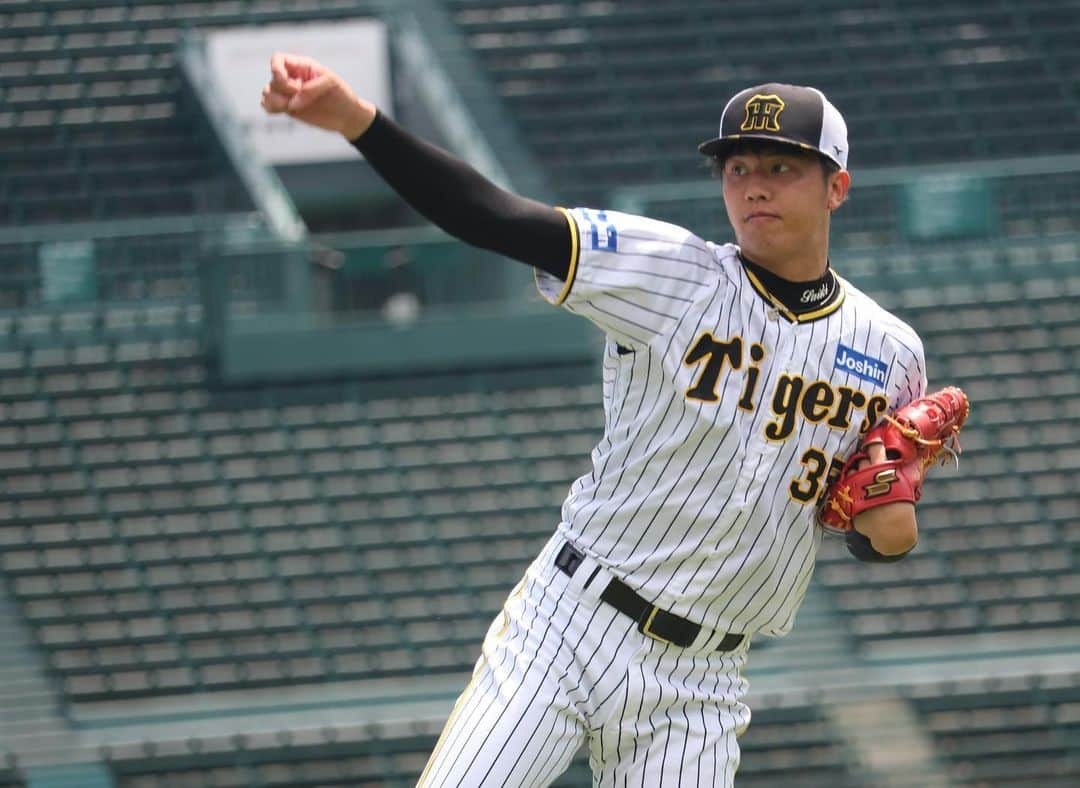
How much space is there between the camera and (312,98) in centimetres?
220

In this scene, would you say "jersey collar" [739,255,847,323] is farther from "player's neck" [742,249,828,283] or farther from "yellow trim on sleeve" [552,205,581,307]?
"yellow trim on sleeve" [552,205,581,307]

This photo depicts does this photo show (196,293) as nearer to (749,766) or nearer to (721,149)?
(749,766)

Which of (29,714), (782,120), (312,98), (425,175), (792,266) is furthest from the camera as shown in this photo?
(29,714)

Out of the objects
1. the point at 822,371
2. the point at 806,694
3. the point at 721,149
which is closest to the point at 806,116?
the point at 721,149

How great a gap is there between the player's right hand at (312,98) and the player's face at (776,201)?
0.67 meters

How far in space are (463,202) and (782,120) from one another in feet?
1.89

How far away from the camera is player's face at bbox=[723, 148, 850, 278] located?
8.57ft

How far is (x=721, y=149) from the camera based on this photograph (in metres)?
2.66

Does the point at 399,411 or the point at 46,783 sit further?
the point at 399,411

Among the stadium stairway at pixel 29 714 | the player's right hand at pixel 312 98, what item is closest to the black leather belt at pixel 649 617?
the player's right hand at pixel 312 98

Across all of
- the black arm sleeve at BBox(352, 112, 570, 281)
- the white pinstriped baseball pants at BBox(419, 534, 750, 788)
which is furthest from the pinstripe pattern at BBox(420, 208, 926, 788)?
the black arm sleeve at BBox(352, 112, 570, 281)

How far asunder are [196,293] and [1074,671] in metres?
4.30

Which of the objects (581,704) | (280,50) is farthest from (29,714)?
(280,50)

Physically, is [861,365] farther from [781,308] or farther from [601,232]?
[601,232]
